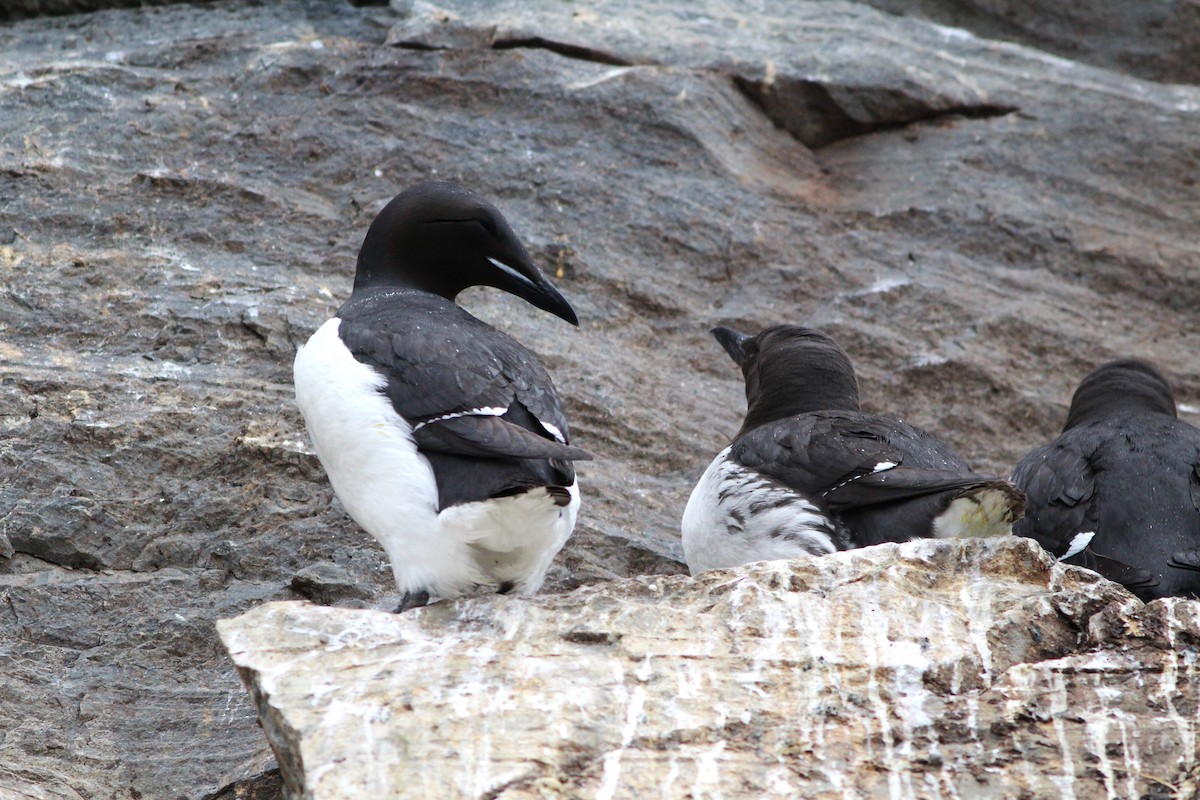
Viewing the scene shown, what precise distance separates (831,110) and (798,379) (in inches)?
127

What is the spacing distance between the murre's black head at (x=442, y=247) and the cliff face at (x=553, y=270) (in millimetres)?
888

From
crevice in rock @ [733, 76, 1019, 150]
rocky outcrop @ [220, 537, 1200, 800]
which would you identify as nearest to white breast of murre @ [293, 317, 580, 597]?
rocky outcrop @ [220, 537, 1200, 800]

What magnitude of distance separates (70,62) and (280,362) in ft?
8.20

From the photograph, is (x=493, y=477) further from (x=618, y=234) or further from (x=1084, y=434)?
(x=618, y=234)

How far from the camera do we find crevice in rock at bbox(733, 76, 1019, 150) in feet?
27.2

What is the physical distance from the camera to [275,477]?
548 centimetres

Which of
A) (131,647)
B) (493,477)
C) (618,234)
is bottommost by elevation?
(131,647)

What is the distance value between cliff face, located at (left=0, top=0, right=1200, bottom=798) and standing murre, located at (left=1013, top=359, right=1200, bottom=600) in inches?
37.6

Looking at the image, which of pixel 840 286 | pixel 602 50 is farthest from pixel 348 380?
pixel 602 50

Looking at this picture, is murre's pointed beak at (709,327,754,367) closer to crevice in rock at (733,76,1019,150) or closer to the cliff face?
the cliff face

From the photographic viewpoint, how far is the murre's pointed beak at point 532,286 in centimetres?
501

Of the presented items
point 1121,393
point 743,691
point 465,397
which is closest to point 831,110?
point 1121,393

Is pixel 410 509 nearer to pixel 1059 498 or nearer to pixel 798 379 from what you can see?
pixel 798 379

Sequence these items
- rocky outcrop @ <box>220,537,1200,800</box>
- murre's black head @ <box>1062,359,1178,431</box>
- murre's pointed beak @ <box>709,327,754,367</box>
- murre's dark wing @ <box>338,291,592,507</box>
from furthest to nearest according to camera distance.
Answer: murre's pointed beak @ <box>709,327,754,367</box>, murre's black head @ <box>1062,359,1178,431</box>, murre's dark wing @ <box>338,291,592,507</box>, rocky outcrop @ <box>220,537,1200,800</box>
